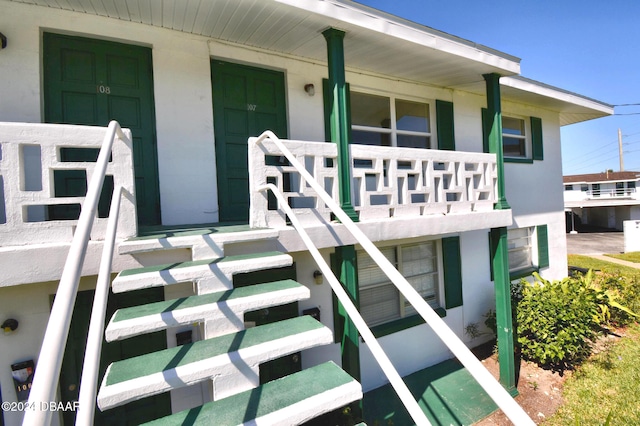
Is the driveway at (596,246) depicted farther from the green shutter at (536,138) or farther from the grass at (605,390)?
the grass at (605,390)

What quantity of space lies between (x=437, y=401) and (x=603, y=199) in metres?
35.0

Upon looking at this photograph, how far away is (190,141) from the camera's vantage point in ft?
12.3

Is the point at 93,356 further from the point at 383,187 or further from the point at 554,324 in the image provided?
the point at 554,324

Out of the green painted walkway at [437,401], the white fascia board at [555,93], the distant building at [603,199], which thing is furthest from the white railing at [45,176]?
the distant building at [603,199]

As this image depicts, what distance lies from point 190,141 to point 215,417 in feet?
10.5

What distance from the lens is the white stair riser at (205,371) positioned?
1.45 metres

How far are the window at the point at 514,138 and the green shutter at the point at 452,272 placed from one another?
2991 mm

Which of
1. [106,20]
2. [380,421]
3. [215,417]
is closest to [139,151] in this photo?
[106,20]

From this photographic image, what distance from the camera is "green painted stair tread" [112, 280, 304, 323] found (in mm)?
1792

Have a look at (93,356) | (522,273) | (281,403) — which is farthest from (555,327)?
(93,356)

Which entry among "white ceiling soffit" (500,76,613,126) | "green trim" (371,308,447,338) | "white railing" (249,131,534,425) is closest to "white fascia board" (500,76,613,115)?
"white ceiling soffit" (500,76,613,126)

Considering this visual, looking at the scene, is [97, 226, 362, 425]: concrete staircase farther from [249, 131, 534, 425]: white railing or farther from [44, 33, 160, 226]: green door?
[44, 33, 160, 226]: green door

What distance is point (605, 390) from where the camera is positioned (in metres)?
4.30

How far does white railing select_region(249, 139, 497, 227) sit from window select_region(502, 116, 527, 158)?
2.87 m
